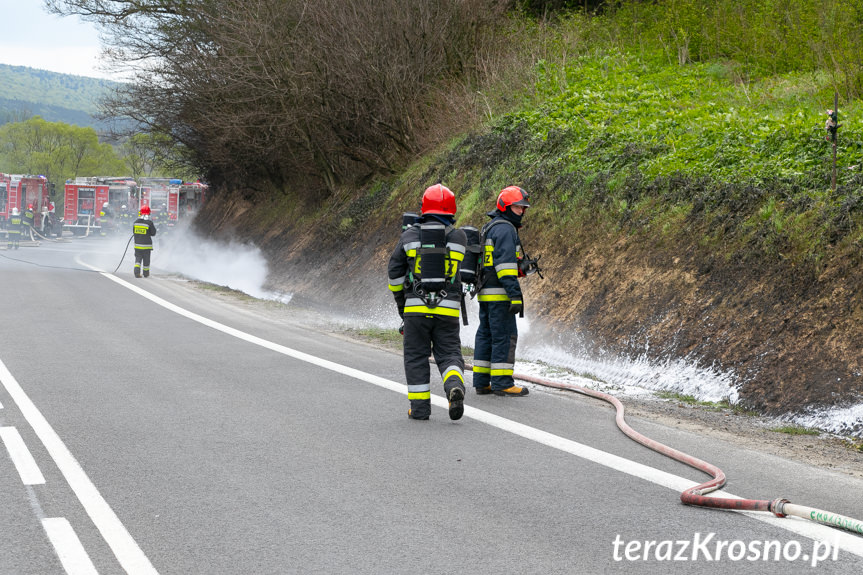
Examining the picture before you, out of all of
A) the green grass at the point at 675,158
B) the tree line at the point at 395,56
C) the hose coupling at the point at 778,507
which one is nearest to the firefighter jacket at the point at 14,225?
the tree line at the point at 395,56

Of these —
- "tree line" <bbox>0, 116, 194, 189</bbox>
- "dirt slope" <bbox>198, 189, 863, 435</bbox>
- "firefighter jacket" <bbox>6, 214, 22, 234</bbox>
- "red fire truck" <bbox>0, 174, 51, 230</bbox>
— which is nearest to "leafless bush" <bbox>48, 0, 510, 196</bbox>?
"dirt slope" <bbox>198, 189, 863, 435</bbox>

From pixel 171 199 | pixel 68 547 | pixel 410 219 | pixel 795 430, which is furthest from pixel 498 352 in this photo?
pixel 171 199

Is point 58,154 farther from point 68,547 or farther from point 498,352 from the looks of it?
point 68,547

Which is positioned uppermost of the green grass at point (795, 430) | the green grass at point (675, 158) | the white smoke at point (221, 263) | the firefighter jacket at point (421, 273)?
the green grass at point (675, 158)

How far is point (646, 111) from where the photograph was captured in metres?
15.0

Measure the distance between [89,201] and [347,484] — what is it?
155 feet

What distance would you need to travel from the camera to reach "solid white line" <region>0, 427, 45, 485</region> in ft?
17.4

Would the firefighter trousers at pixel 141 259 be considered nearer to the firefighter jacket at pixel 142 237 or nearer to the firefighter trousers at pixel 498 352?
the firefighter jacket at pixel 142 237

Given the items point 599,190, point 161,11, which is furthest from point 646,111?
point 161,11

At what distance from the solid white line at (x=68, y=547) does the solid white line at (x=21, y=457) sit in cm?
80

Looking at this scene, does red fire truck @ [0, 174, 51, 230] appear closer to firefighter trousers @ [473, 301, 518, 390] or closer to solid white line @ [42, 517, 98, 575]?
firefighter trousers @ [473, 301, 518, 390]

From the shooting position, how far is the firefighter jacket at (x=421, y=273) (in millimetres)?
7301

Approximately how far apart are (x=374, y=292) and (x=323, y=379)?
299 inches

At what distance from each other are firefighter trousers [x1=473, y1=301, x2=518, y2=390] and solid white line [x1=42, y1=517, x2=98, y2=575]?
4.56m
